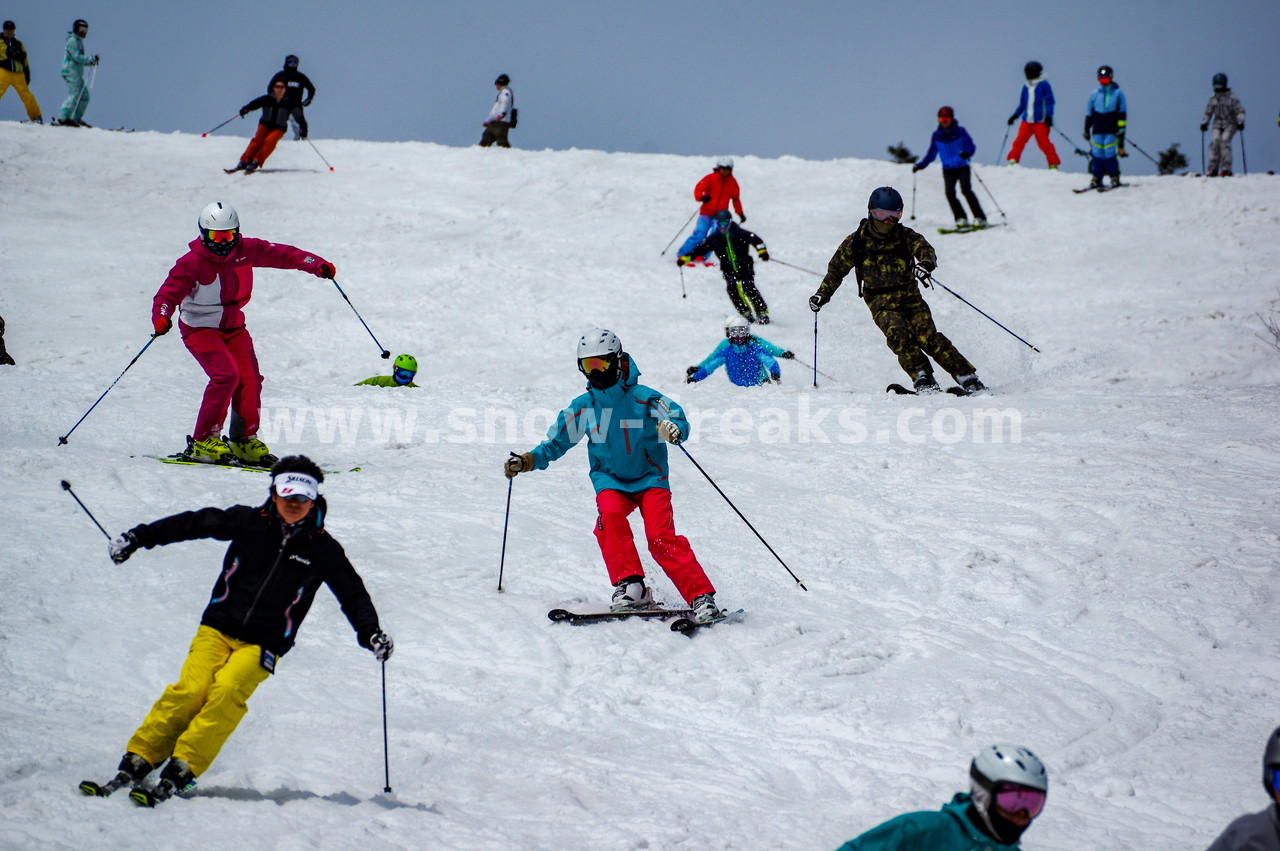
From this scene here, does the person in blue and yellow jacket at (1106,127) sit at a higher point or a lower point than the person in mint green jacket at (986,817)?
higher

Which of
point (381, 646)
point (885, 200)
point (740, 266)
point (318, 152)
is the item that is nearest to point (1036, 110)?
point (740, 266)

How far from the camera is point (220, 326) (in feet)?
28.9

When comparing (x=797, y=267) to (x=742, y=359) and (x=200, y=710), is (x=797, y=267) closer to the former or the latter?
(x=742, y=359)

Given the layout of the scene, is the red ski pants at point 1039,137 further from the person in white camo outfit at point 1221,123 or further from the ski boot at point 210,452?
the ski boot at point 210,452

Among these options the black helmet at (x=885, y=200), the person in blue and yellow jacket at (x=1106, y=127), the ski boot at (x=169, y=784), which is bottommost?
the ski boot at (x=169, y=784)

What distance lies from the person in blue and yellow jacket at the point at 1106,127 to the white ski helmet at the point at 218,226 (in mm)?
13972

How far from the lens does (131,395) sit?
1064 cm

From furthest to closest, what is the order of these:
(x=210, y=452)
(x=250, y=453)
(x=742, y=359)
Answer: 1. (x=742, y=359)
2. (x=250, y=453)
3. (x=210, y=452)

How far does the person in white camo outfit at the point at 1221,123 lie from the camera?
1817 cm

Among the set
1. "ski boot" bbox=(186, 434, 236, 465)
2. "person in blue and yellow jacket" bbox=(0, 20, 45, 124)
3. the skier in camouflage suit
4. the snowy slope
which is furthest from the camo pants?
"person in blue and yellow jacket" bbox=(0, 20, 45, 124)

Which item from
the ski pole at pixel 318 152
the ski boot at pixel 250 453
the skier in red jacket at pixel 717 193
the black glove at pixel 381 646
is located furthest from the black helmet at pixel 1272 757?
the ski pole at pixel 318 152

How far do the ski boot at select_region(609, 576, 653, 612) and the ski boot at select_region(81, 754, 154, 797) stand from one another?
2.72 m

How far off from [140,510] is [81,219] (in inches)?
510

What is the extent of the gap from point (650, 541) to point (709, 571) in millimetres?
886
